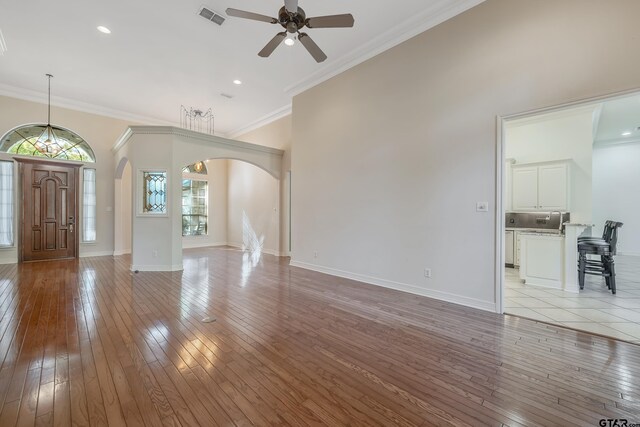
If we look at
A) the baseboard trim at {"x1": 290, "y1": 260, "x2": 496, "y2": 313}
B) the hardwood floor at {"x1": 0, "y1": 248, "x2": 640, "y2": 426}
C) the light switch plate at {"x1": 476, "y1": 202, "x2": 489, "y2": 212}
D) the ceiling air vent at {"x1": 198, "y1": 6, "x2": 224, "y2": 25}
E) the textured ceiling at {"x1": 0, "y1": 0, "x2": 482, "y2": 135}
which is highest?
the textured ceiling at {"x1": 0, "y1": 0, "x2": 482, "y2": 135}

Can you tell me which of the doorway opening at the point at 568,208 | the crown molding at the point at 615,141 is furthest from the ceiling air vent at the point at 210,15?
the crown molding at the point at 615,141

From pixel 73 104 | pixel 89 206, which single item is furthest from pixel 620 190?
pixel 73 104

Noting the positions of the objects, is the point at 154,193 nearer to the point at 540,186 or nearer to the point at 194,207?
the point at 194,207

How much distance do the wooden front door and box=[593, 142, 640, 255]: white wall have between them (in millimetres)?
15344

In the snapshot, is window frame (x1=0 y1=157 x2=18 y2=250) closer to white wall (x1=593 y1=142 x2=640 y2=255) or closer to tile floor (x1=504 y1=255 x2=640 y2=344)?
tile floor (x1=504 y1=255 x2=640 y2=344)

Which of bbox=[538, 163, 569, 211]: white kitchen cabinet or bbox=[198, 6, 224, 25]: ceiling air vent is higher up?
bbox=[198, 6, 224, 25]: ceiling air vent

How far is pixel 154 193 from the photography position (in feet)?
18.8

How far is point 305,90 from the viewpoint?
19.6 feet

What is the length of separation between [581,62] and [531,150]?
12.1ft

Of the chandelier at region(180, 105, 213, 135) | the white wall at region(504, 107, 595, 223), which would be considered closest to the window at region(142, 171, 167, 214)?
the chandelier at region(180, 105, 213, 135)

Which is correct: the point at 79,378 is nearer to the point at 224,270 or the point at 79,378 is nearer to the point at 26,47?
the point at 224,270

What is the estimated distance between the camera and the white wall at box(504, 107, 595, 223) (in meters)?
5.19

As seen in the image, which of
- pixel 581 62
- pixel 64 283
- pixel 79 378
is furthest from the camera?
pixel 64 283

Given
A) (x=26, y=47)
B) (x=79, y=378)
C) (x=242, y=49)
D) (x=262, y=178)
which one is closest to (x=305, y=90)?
(x=242, y=49)
